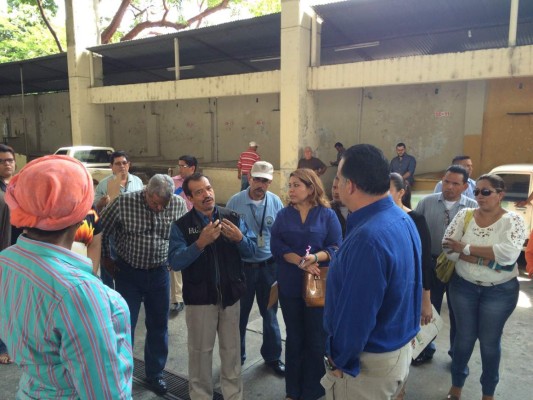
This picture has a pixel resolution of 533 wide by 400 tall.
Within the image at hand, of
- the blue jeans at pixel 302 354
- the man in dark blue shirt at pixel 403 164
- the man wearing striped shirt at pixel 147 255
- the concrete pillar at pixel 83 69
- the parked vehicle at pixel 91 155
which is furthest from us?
the concrete pillar at pixel 83 69

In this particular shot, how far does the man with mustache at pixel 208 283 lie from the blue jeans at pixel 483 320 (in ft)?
5.27

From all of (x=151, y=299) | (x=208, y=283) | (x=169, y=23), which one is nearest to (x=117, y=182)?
(x=151, y=299)

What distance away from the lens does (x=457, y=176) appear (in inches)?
145

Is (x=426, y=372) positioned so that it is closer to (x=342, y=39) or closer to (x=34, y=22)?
(x=342, y=39)

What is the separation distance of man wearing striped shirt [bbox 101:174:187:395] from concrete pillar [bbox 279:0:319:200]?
700 centimetres

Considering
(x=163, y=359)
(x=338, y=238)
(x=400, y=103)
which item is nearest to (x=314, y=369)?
(x=338, y=238)

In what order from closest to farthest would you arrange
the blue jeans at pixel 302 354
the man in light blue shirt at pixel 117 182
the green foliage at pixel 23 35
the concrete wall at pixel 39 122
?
the blue jeans at pixel 302 354 → the man in light blue shirt at pixel 117 182 → the green foliage at pixel 23 35 → the concrete wall at pixel 39 122

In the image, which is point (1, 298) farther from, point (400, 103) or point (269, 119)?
point (269, 119)

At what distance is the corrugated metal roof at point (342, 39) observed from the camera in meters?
9.16

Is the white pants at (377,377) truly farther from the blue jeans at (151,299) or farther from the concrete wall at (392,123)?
the concrete wall at (392,123)

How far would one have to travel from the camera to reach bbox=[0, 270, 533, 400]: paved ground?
3.26 m

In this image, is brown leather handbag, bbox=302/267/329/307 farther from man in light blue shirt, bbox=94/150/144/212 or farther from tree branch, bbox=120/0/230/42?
tree branch, bbox=120/0/230/42

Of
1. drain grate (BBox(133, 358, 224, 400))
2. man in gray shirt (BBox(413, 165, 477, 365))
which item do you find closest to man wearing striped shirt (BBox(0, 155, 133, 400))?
drain grate (BBox(133, 358, 224, 400))

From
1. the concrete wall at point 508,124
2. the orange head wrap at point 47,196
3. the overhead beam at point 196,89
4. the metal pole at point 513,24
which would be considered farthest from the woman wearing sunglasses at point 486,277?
the concrete wall at point 508,124
